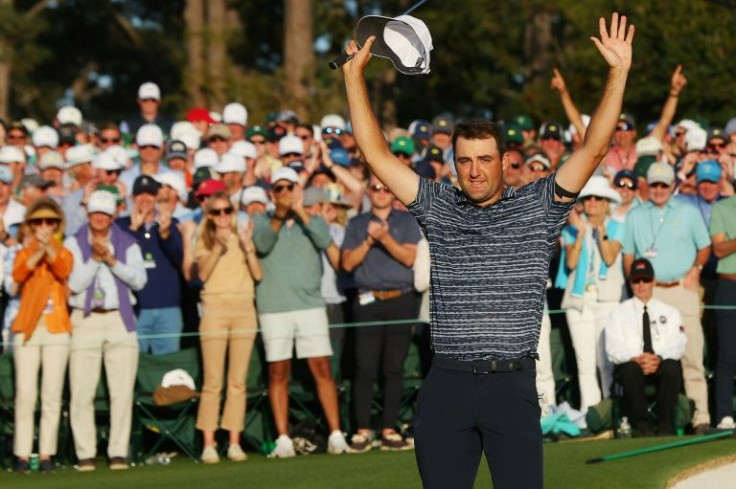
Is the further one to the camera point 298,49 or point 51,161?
point 298,49

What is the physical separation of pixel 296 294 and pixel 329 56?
25163 mm

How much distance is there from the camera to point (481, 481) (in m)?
11.9

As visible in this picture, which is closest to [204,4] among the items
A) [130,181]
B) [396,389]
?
[130,181]

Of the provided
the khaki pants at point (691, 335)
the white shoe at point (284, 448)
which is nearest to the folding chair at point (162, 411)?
the white shoe at point (284, 448)

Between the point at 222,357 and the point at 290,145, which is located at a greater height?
the point at 290,145

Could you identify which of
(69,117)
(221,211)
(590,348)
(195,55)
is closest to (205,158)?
Result: (221,211)

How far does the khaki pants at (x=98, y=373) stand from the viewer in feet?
46.3

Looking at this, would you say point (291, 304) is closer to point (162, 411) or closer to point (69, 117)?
point (162, 411)

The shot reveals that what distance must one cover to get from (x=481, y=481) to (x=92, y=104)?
44.8 metres

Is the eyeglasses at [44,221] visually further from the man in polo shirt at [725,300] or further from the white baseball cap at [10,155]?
the man in polo shirt at [725,300]

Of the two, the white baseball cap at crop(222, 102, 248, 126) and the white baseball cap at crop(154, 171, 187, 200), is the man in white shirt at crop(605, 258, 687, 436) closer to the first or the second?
the white baseball cap at crop(154, 171, 187, 200)

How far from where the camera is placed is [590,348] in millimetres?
14805

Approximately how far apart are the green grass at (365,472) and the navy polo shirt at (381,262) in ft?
4.73

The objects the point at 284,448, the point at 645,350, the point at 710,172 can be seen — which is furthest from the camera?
the point at 710,172
